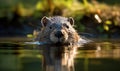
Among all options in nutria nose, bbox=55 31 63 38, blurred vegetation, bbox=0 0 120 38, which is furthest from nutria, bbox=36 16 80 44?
blurred vegetation, bbox=0 0 120 38

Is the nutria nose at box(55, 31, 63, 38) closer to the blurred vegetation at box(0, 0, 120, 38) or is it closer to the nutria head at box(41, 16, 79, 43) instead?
the nutria head at box(41, 16, 79, 43)

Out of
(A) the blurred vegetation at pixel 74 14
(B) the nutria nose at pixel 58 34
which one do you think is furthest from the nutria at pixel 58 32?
(A) the blurred vegetation at pixel 74 14

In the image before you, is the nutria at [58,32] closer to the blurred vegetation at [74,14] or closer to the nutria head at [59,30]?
the nutria head at [59,30]

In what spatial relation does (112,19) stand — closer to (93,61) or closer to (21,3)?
(21,3)

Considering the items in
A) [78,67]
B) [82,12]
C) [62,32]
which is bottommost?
[78,67]

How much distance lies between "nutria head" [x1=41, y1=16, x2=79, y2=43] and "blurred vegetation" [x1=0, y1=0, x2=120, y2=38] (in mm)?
2609

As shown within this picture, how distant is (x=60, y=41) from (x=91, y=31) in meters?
4.92

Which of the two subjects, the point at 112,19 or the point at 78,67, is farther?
the point at 112,19

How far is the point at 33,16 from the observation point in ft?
50.8

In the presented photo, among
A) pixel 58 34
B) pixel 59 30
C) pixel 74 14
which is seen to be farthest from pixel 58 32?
pixel 74 14

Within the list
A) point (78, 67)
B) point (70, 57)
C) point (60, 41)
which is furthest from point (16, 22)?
point (78, 67)

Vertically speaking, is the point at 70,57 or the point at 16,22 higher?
the point at 16,22

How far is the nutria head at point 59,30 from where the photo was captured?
29.2ft

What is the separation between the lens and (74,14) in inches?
577
